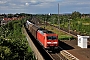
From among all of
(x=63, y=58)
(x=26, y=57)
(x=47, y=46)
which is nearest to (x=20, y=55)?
(x=26, y=57)

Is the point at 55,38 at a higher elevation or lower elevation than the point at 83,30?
higher

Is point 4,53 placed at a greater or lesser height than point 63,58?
greater

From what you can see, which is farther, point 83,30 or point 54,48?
point 83,30

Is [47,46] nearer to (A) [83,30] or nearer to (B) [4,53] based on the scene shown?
(B) [4,53]

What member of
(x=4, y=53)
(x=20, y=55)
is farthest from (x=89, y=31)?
(x=4, y=53)

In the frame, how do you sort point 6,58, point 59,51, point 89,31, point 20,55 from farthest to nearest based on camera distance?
point 89,31 → point 59,51 → point 20,55 → point 6,58

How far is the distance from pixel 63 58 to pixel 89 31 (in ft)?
137

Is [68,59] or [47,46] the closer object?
[68,59]

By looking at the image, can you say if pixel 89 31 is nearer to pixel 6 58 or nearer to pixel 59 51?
pixel 59 51

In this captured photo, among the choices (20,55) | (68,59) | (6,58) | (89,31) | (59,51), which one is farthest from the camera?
(89,31)

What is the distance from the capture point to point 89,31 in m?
71.5

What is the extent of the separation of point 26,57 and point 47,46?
3466 mm

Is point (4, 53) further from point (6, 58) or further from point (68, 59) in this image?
point (68, 59)

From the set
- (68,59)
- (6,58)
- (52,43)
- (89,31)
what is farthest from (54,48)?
(89,31)
